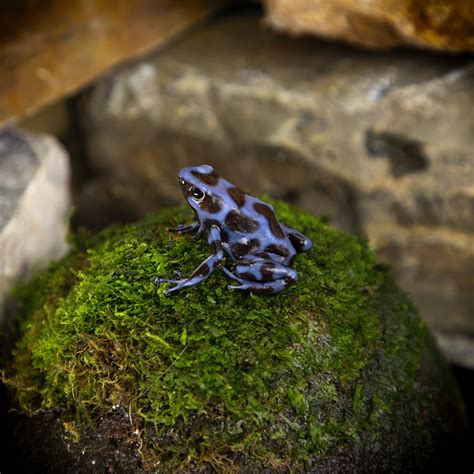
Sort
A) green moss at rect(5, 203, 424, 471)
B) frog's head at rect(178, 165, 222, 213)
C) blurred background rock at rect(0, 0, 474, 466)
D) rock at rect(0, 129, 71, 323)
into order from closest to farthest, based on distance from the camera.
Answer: green moss at rect(5, 203, 424, 471)
frog's head at rect(178, 165, 222, 213)
rock at rect(0, 129, 71, 323)
blurred background rock at rect(0, 0, 474, 466)

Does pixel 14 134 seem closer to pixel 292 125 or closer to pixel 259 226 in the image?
pixel 292 125

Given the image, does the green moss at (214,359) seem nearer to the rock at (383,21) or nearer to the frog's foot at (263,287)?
the frog's foot at (263,287)

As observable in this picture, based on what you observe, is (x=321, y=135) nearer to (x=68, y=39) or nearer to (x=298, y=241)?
(x=68, y=39)

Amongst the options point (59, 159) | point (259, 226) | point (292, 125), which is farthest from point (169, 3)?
point (259, 226)

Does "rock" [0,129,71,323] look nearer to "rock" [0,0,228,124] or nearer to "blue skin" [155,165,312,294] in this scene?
"rock" [0,0,228,124]

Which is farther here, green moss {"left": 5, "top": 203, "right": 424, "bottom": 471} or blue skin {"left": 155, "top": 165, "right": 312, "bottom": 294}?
blue skin {"left": 155, "top": 165, "right": 312, "bottom": 294}

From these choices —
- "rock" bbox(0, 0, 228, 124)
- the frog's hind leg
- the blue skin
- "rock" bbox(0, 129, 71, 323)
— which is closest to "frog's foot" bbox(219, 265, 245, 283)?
the blue skin

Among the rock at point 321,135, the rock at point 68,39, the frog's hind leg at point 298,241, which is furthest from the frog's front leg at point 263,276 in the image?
the rock at point 68,39
